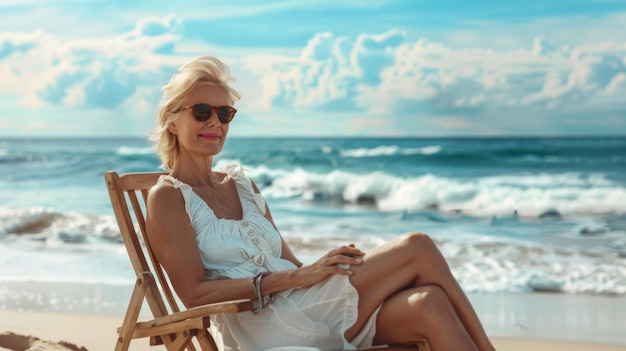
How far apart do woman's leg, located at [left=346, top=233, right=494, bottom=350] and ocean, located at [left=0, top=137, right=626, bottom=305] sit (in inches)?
166

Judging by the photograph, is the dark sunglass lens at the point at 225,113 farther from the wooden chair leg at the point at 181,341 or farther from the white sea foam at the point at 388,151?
the white sea foam at the point at 388,151

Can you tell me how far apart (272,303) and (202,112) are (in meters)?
0.76

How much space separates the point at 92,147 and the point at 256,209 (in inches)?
812

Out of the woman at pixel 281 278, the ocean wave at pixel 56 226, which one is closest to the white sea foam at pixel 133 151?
the ocean wave at pixel 56 226

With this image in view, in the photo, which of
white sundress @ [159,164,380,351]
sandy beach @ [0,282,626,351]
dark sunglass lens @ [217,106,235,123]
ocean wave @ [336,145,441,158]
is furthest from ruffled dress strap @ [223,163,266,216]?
ocean wave @ [336,145,441,158]

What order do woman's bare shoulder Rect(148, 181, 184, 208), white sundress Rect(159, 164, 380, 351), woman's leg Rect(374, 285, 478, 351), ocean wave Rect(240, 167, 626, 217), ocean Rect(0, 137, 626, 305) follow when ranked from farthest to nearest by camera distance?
ocean wave Rect(240, 167, 626, 217) < ocean Rect(0, 137, 626, 305) < woman's bare shoulder Rect(148, 181, 184, 208) < white sundress Rect(159, 164, 380, 351) < woman's leg Rect(374, 285, 478, 351)

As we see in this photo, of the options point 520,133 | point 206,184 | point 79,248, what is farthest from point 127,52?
point 206,184

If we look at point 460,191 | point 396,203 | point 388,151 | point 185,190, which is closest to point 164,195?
point 185,190

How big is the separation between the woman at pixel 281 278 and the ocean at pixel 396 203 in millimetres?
4188

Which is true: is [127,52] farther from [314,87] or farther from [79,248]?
[79,248]

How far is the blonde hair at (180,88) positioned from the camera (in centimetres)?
351

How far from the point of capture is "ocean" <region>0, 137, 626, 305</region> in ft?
28.3

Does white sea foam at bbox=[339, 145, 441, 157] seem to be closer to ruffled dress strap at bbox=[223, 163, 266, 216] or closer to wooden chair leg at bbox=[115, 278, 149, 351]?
ruffled dress strap at bbox=[223, 163, 266, 216]

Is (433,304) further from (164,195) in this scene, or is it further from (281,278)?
(164,195)
